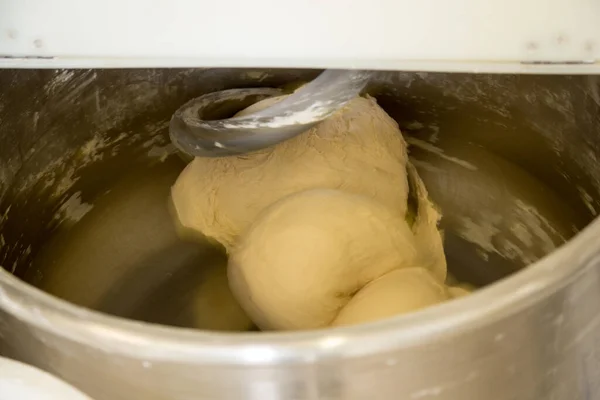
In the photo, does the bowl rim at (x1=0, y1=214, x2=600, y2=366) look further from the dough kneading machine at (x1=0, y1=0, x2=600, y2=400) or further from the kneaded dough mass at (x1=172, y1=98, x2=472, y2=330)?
the kneaded dough mass at (x1=172, y1=98, x2=472, y2=330)

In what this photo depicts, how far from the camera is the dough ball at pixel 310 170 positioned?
0.72 m

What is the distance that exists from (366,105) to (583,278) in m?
0.41

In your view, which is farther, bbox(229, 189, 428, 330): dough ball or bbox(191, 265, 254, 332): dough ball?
bbox(191, 265, 254, 332): dough ball

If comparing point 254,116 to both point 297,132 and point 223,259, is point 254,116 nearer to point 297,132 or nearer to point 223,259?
point 297,132

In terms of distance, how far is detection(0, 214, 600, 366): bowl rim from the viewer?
32 cm

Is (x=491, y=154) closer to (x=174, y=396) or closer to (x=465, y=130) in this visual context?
(x=465, y=130)

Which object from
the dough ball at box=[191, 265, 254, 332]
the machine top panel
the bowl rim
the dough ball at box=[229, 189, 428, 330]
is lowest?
the dough ball at box=[191, 265, 254, 332]

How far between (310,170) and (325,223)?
0.10 meters

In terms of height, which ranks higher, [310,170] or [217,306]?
[310,170]

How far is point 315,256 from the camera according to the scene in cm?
62

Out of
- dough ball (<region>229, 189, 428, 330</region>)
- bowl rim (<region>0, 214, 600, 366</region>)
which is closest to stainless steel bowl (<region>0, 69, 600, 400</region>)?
bowl rim (<region>0, 214, 600, 366</region>)

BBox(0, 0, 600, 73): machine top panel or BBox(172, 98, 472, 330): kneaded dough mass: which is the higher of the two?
BBox(0, 0, 600, 73): machine top panel

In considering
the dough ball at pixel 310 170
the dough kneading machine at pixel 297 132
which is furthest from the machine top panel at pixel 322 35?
the dough ball at pixel 310 170

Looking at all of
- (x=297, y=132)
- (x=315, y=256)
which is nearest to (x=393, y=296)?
(x=315, y=256)
